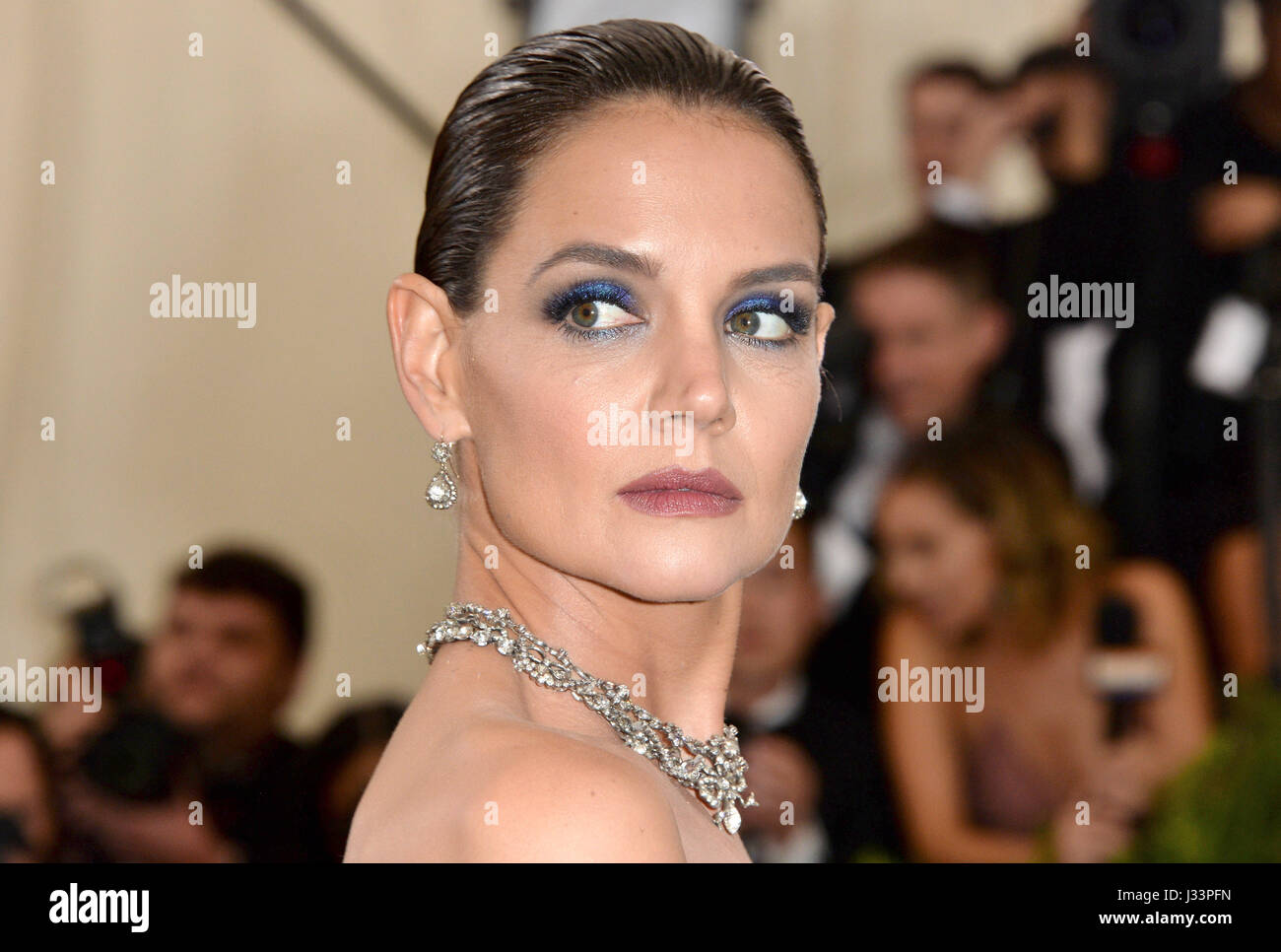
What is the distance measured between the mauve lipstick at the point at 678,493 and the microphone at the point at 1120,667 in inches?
108

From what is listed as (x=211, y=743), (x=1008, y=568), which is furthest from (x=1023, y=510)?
(x=211, y=743)

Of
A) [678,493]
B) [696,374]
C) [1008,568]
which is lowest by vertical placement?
[1008,568]

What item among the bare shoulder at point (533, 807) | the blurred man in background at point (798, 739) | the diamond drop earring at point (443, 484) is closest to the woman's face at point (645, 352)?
the diamond drop earring at point (443, 484)

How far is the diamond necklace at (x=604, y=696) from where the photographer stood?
56.7 inches

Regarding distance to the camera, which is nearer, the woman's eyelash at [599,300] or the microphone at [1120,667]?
the woman's eyelash at [599,300]

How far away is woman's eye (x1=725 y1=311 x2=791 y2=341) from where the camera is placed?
4.64 ft

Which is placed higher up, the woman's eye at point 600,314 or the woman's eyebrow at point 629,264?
the woman's eyebrow at point 629,264

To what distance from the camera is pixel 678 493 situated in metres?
1.38

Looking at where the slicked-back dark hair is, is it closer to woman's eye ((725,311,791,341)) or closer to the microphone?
woman's eye ((725,311,791,341))

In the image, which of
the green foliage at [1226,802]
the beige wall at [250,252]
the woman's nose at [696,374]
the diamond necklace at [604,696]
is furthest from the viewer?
the beige wall at [250,252]

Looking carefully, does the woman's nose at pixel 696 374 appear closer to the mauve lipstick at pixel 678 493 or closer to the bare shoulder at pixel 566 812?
the mauve lipstick at pixel 678 493

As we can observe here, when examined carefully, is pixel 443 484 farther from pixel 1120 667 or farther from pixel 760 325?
pixel 1120 667

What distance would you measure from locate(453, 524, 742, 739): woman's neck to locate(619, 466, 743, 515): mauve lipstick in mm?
133

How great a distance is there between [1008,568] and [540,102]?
2781mm
